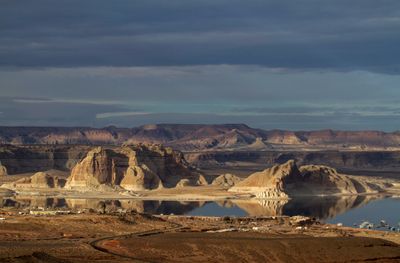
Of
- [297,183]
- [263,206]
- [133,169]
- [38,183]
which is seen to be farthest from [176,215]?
[38,183]

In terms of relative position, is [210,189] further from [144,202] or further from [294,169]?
[144,202]

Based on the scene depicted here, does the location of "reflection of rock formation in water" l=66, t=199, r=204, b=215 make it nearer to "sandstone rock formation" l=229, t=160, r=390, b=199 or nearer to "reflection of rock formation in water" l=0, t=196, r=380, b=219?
"reflection of rock formation in water" l=0, t=196, r=380, b=219

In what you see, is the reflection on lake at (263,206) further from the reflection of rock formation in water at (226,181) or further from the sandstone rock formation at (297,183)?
the reflection of rock formation in water at (226,181)

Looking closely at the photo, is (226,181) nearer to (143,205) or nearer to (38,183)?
(38,183)

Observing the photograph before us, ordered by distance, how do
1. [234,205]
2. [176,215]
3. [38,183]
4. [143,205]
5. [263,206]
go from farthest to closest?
[38,183], [234,205], [263,206], [143,205], [176,215]

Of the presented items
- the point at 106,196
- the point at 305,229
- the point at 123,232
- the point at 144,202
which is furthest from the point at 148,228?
the point at 106,196
